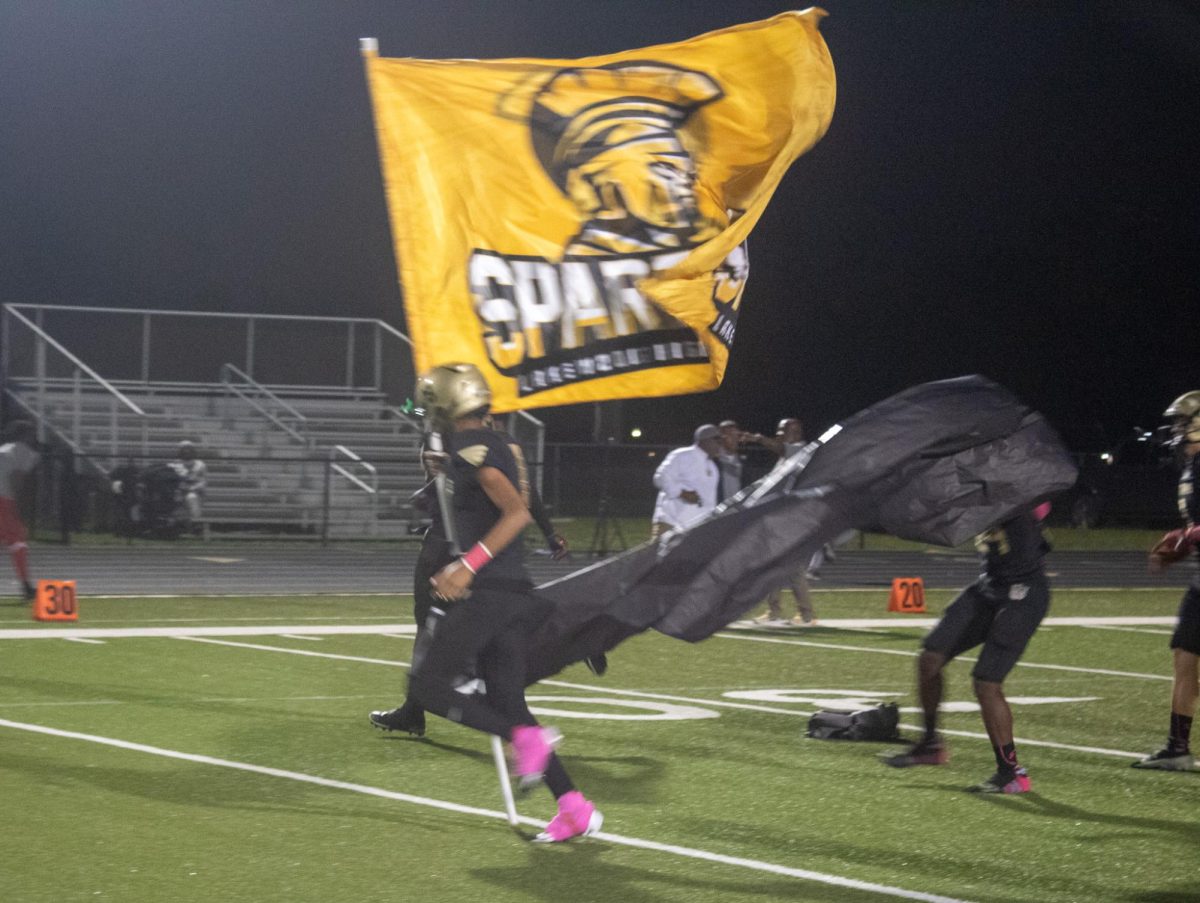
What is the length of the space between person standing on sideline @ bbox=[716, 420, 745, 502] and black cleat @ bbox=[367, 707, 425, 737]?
6.79m

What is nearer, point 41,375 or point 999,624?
point 999,624

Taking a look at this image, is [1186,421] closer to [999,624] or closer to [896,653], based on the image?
[999,624]

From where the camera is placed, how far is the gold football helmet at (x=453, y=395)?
7066 millimetres

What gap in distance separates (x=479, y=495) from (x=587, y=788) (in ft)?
6.37

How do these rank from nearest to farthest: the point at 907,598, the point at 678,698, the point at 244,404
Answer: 1. the point at 678,698
2. the point at 907,598
3. the point at 244,404

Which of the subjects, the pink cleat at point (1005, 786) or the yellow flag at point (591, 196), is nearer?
the pink cleat at point (1005, 786)

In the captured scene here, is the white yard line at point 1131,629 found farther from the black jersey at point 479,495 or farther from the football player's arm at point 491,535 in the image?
the football player's arm at point 491,535

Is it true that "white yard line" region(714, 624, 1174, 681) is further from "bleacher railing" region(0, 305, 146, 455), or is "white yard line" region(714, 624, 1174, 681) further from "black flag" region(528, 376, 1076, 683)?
"bleacher railing" region(0, 305, 146, 455)

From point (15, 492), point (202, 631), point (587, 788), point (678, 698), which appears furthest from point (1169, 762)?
point (15, 492)

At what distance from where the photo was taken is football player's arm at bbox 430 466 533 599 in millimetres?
6879

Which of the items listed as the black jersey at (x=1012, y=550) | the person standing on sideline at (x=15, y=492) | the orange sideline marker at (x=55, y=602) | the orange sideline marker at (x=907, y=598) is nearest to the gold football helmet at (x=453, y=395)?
the black jersey at (x=1012, y=550)

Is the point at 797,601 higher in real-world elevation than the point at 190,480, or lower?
lower

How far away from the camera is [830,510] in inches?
297

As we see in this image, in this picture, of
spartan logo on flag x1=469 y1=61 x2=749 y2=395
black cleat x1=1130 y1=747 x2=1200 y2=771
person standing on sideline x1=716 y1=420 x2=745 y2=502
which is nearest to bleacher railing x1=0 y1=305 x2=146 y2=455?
person standing on sideline x1=716 y1=420 x2=745 y2=502
